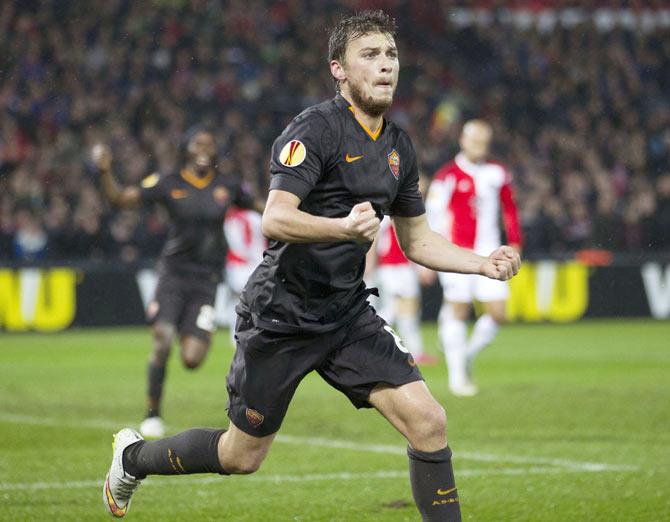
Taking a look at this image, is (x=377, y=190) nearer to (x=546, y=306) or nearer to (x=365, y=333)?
(x=365, y=333)

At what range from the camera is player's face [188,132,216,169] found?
10.5 m

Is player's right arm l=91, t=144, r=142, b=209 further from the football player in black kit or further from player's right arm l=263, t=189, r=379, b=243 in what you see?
player's right arm l=263, t=189, r=379, b=243

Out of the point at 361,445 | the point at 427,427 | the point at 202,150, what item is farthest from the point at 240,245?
the point at 427,427

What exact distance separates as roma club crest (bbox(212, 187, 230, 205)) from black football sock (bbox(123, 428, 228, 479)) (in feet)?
15.8

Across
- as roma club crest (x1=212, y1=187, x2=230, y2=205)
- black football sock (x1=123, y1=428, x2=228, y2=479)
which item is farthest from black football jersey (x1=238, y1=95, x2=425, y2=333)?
as roma club crest (x1=212, y1=187, x2=230, y2=205)

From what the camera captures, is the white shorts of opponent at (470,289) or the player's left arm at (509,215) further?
the white shorts of opponent at (470,289)

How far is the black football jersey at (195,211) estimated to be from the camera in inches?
420

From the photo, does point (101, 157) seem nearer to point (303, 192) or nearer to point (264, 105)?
point (303, 192)

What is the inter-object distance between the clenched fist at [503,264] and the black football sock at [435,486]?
0.76m

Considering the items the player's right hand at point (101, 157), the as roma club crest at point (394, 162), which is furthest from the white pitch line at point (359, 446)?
the as roma club crest at point (394, 162)

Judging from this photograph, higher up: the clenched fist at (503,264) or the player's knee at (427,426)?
the clenched fist at (503,264)

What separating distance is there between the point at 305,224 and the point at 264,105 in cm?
2064

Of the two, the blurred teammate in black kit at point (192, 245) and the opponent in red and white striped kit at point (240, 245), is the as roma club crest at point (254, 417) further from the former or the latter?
the opponent in red and white striped kit at point (240, 245)

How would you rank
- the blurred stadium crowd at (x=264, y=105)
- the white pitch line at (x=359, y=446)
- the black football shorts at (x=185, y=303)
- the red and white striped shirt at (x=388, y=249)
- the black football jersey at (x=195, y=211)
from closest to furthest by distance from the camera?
the white pitch line at (x=359, y=446), the black football shorts at (x=185, y=303), the black football jersey at (x=195, y=211), the red and white striped shirt at (x=388, y=249), the blurred stadium crowd at (x=264, y=105)
